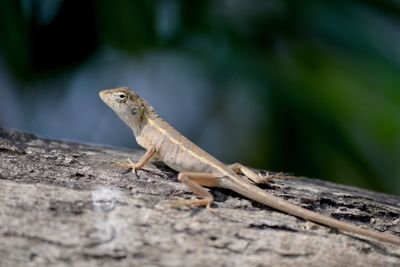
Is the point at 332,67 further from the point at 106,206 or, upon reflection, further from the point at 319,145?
the point at 106,206

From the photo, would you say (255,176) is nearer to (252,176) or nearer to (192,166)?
(252,176)

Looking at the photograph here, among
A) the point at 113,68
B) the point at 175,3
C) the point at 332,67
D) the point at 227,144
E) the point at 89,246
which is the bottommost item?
the point at 89,246

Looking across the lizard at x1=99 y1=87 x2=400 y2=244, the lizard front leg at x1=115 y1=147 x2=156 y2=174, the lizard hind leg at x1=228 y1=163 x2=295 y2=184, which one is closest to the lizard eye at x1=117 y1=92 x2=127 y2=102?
the lizard at x1=99 y1=87 x2=400 y2=244

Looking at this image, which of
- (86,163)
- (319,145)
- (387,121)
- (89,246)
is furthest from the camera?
(319,145)

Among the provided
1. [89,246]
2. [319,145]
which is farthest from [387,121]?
[89,246]

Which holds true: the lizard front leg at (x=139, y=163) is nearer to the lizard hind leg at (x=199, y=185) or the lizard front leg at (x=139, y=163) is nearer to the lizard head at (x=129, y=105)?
the lizard hind leg at (x=199, y=185)

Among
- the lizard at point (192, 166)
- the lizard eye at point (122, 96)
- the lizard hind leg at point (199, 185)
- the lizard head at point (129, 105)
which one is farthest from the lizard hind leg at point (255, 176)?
the lizard eye at point (122, 96)
